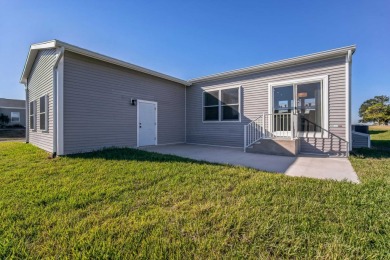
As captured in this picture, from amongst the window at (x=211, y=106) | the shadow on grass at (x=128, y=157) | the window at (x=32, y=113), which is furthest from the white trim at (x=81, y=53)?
the shadow on grass at (x=128, y=157)

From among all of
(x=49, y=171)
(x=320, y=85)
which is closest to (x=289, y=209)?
(x=49, y=171)

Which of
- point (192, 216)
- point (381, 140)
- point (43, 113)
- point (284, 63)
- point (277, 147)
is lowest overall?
point (192, 216)

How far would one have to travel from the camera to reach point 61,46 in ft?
18.2

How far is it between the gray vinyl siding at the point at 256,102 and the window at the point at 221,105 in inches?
9.4

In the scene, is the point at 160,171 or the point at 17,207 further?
the point at 160,171

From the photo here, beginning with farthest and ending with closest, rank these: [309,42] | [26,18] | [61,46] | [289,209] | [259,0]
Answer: [309,42]
[259,0]
[26,18]
[61,46]
[289,209]

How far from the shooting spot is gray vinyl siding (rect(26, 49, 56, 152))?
6.25 meters

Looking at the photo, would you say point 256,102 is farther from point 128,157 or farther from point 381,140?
point 381,140

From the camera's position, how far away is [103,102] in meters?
6.86

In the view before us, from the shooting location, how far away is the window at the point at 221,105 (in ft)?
27.3

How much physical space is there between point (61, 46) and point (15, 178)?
4.01 meters

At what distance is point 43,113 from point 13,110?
19.8 m

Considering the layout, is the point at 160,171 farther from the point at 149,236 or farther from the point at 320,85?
the point at 320,85

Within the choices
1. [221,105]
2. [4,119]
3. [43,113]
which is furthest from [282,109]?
[4,119]
